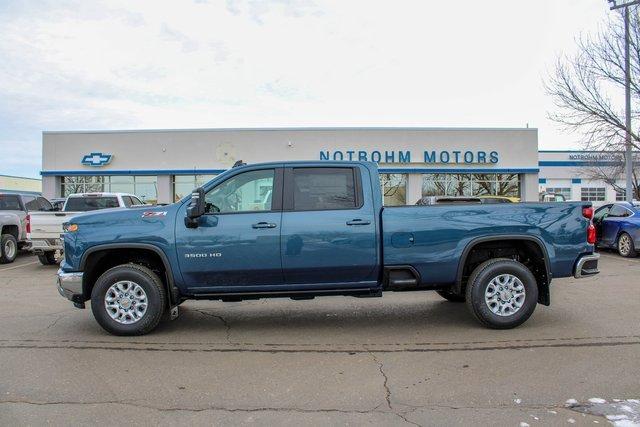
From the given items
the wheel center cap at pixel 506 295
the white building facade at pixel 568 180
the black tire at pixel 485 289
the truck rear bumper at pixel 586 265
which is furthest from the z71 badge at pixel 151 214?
the white building facade at pixel 568 180

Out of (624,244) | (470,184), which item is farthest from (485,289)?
(470,184)

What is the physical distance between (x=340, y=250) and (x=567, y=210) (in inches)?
108

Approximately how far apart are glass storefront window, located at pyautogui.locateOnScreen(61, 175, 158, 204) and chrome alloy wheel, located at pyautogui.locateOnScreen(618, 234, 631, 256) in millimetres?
21070

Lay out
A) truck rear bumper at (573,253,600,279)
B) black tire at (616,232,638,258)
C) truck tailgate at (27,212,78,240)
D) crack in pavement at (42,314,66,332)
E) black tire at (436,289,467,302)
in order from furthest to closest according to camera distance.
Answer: black tire at (616,232,638,258) < truck tailgate at (27,212,78,240) < black tire at (436,289,467,302) < crack in pavement at (42,314,66,332) < truck rear bumper at (573,253,600,279)

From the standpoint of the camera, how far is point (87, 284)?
245 inches

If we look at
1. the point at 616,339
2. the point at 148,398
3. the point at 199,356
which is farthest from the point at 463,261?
the point at 148,398

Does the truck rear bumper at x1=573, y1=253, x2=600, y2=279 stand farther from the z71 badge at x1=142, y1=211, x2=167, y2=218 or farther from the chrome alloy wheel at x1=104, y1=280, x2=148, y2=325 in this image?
the chrome alloy wheel at x1=104, y1=280, x2=148, y2=325

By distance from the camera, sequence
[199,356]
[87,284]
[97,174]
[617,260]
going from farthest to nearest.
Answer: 1. [97,174]
2. [617,260]
3. [87,284]
4. [199,356]

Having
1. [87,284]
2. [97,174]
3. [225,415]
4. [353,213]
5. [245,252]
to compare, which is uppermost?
[97,174]

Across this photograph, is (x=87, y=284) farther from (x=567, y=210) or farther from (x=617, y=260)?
(x=617, y=260)

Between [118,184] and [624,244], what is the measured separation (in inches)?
914

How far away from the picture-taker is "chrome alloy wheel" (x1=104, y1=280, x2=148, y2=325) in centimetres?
602

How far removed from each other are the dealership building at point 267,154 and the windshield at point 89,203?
42.5 feet

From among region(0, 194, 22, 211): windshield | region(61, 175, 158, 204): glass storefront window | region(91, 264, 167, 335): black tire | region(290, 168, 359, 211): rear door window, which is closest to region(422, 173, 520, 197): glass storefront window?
region(61, 175, 158, 204): glass storefront window
